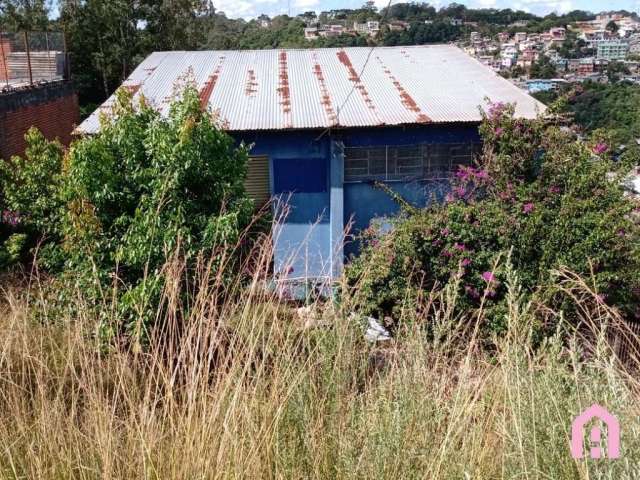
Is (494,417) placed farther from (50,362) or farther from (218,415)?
(50,362)

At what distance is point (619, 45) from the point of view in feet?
195

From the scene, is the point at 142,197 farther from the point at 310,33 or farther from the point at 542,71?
the point at 542,71

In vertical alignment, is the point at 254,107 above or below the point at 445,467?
above

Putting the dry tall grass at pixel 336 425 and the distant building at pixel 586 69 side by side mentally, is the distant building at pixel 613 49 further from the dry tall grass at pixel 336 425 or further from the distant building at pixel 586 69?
the dry tall grass at pixel 336 425

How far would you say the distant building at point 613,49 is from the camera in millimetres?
54969

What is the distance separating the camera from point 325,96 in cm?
986

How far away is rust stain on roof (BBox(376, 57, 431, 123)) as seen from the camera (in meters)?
8.82

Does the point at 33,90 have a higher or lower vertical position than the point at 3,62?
lower

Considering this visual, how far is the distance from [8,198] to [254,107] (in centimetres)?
484

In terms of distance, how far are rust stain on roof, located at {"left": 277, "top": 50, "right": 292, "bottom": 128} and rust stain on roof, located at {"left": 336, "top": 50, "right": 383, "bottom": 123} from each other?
120 cm

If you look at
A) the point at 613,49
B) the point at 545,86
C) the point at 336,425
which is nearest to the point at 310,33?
the point at 545,86

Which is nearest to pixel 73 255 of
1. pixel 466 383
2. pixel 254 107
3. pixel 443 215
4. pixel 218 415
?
pixel 218 415

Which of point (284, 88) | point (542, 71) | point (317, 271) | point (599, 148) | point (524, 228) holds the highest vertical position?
point (542, 71)

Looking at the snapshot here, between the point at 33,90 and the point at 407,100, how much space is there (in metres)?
8.16
